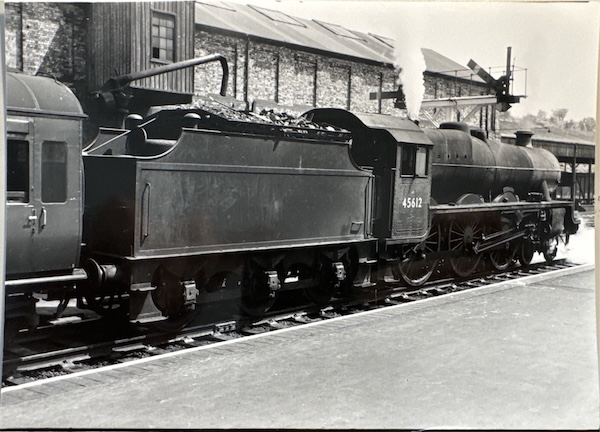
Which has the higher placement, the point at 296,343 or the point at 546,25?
the point at 546,25

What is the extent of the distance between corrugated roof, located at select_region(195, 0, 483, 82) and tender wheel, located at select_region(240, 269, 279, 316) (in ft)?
8.08

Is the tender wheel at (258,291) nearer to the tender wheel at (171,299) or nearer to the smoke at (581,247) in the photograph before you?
the tender wheel at (171,299)

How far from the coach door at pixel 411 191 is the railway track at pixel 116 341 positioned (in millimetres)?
1216

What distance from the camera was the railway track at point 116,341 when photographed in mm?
5156

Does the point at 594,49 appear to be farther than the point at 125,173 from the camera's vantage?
No

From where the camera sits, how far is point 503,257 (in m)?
10.6

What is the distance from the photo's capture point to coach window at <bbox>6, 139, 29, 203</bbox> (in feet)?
15.4

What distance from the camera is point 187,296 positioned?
6.09 m

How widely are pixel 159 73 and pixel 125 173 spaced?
0.98m

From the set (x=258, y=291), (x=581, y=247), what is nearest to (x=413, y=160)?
(x=581, y=247)

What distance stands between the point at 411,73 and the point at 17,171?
12.9ft

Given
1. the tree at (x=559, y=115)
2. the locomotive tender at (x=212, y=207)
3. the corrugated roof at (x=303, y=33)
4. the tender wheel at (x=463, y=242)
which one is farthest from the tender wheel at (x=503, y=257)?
the tree at (x=559, y=115)

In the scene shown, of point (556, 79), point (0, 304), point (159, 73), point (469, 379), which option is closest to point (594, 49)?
point (556, 79)

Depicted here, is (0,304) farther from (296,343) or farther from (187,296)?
(296,343)
